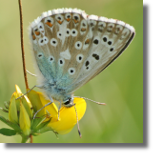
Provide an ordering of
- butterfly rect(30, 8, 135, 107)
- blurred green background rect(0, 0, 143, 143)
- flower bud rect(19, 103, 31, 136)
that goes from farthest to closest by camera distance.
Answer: blurred green background rect(0, 0, 143, 143) → butterfly rect(30, 8, 135, 107) → flower bud rect(19, 103, 31, 136)

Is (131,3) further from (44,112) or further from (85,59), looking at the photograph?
(44,112)

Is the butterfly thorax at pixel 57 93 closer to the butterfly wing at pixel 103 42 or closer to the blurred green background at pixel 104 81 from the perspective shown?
the butterfly wing at pixel 103 42

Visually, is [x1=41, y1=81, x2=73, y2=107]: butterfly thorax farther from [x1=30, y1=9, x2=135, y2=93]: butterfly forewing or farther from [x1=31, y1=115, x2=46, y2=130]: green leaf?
[x1=31, y1=115, x2=46, y2=130]: green leaf

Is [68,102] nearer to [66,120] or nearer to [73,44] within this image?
[66,120]

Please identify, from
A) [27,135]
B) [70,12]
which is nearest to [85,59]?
[70,12]

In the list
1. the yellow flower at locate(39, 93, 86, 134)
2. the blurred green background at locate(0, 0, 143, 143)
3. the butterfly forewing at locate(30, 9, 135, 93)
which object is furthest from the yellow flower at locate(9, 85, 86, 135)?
the blurred green background at locate(0, 0, 143, 143)

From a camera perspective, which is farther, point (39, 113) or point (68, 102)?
point (68, 102)

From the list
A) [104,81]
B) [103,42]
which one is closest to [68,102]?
[103,42]
